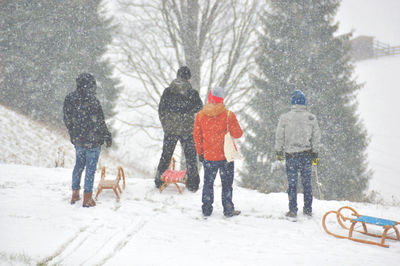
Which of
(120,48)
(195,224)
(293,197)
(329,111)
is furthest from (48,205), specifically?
(329,111)

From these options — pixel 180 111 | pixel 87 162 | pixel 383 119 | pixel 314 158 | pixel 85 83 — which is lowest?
pixel 87 162

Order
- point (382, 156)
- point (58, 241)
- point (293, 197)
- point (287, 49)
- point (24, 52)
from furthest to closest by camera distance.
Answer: point (382, 156), point (24, 52), point (287, 49), point (293, 197), point (58, 241)

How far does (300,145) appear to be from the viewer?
4.50 metres

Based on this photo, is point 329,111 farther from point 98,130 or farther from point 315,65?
point 98,130

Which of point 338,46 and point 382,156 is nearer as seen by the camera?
point 338,46

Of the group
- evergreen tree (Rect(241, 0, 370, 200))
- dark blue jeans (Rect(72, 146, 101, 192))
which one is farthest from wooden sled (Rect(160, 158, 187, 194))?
evergreen tree (Rect(241, 0, 370, 200))

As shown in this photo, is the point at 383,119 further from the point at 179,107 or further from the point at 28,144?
the point at 28,144

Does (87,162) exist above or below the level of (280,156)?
below

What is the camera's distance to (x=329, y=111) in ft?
32.6

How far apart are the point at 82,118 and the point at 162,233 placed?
2418 mm

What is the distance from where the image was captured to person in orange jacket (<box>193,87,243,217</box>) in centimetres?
436

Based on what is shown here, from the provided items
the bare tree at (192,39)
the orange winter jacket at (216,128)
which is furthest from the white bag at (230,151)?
the bare tree at (192,39)

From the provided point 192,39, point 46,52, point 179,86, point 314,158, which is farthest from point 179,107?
point 46,52

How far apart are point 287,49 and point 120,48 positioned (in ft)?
23.7
